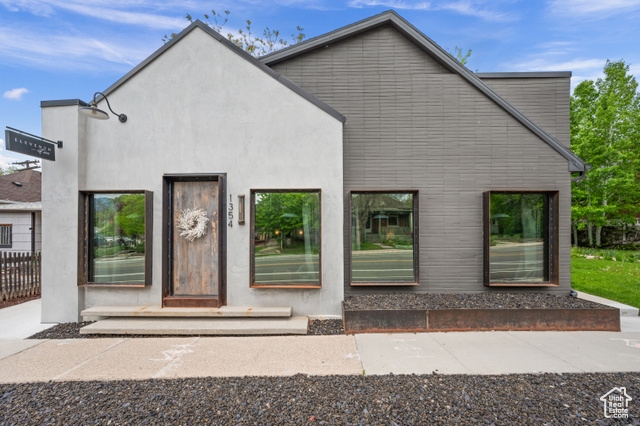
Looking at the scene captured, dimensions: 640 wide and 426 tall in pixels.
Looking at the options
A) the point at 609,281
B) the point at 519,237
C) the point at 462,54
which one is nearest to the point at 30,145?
the point at 519,237

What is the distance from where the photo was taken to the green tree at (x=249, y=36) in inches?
537

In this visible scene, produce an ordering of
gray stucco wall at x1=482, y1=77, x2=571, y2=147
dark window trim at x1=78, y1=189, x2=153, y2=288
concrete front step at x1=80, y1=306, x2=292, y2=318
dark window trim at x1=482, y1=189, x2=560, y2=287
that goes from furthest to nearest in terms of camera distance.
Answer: gray stucco wall at x1=482, y1=77, x2=571, y2=147, dark window trim at x1=482, y1=189, x2=560, y2=287, dark window trim at x1=78, y1=189, x2=153, y2=288, concrete front step at x1=80, y1=306, x2=292, y2=318

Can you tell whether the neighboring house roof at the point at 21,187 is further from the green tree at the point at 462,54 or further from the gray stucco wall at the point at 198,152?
the green tree at the point at 462,54

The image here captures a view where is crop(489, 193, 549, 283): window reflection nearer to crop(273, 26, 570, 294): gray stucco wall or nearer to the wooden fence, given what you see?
crop(273, 26, 570, 294): gray stucco wall

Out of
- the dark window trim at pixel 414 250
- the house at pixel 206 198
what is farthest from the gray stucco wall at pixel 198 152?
the dark window trim at pixel 414 250

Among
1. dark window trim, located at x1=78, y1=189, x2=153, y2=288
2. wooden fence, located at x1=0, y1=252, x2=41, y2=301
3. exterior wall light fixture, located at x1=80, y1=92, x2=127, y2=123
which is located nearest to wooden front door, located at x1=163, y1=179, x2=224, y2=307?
dark window trim, located at x1=78, y1=189, x2=153, y2=288

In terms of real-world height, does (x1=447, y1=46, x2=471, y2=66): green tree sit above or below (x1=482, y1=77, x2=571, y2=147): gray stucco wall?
above

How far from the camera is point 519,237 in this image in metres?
6.50

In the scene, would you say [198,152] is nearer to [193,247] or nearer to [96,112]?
[96,112]

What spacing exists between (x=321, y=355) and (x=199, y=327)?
233 cm

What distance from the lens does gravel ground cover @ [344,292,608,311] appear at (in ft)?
17.3

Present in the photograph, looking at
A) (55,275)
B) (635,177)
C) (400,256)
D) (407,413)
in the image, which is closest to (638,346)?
(400,256)

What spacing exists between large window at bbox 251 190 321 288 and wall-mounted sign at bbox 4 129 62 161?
381cm

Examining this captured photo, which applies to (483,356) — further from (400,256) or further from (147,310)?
(147,310)
